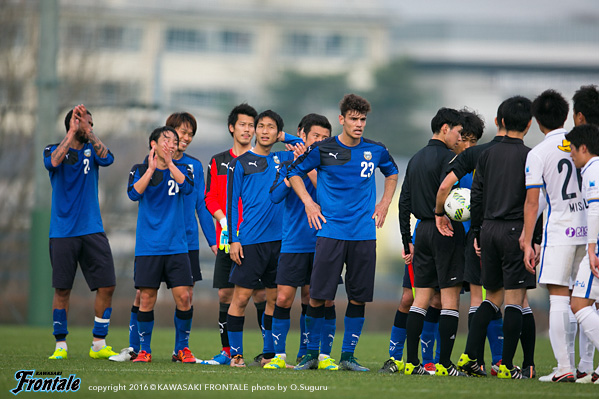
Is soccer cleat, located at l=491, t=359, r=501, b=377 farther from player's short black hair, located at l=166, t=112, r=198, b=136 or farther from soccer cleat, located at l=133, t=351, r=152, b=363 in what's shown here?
player's short black hair, located at l=166, t=112, r=198, b=136

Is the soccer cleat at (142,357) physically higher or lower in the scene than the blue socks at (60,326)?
lower

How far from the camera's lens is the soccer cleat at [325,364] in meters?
7.86

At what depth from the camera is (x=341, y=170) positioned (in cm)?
784

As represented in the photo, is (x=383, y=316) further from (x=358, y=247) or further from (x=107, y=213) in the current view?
(x=358, y=247)

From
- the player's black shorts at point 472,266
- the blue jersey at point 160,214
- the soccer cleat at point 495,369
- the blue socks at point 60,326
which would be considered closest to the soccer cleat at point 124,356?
the blue socks at point 60,326

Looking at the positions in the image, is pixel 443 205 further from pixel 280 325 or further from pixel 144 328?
pixel 144 328

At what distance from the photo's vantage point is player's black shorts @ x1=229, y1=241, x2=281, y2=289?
809cm

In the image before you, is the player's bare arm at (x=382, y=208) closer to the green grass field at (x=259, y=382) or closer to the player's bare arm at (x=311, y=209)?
the player's bare arm at (x=311, y=209)

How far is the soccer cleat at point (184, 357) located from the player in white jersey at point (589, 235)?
374 cm

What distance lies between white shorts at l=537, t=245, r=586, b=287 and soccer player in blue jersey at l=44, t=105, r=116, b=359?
14.6 ft

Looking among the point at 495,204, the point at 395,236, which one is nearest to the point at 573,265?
the point at 495,204

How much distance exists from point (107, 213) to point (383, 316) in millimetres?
8203

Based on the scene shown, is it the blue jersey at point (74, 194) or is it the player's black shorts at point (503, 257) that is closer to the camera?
the player's black shorts at point (503, 257)

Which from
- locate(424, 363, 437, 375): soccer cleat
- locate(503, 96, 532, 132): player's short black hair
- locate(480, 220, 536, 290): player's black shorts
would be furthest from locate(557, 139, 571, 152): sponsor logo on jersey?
locate(424, 363, 437, 375): soccer cleat
